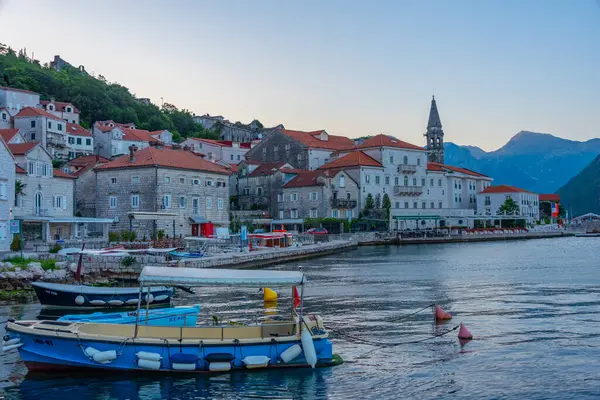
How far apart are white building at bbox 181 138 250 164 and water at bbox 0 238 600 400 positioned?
68438mm

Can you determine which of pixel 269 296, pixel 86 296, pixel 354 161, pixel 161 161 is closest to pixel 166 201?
pixel 161 161

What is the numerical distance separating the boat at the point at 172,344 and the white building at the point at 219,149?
84.9 m

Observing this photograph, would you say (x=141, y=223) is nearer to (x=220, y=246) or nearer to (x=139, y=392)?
(x=220, y=246)

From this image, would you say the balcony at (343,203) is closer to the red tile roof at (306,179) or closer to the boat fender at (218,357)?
the red tile roof at (306,179)

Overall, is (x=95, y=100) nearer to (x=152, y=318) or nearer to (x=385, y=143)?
(x=385, y=143)

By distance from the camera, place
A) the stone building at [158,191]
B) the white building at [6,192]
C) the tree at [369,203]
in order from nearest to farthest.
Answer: the white building at [6,192] < the stone building at [158,191] < the tree at [369,203]

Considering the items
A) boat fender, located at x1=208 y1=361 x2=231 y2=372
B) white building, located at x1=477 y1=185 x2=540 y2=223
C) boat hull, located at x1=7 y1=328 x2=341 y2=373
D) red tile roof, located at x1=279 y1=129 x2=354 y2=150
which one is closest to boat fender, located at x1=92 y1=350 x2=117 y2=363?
boat hull, located at x1=7 y1=328 x2=341 y2=373

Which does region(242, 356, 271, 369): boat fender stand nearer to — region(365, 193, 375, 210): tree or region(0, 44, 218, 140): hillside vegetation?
region(365, 193, 375, 210): tree

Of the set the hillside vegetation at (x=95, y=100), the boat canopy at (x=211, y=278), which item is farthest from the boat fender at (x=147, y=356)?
the hillside vegetation at (x=95, y=100)

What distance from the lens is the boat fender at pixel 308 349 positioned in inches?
710

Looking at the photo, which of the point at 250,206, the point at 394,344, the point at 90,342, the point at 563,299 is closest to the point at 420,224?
the point at 250,206

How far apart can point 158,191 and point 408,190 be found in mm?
43733

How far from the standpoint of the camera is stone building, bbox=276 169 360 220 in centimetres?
8062

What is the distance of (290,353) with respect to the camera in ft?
60.0
